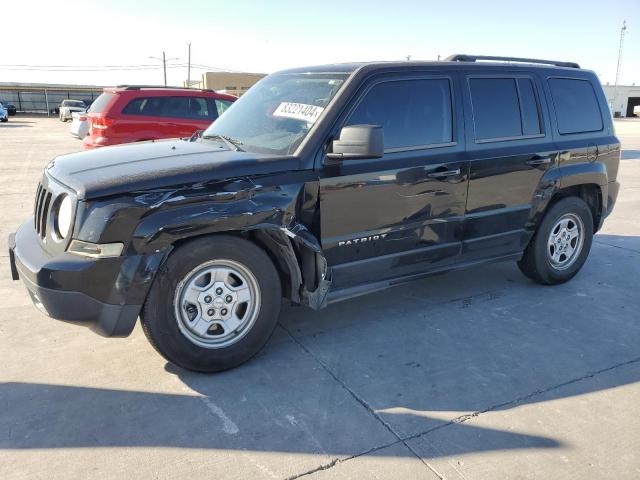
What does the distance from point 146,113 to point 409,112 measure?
7.94 metres

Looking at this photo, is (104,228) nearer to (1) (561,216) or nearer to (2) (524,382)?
(2) (524,382)

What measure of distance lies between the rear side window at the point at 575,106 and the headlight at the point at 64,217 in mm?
4170

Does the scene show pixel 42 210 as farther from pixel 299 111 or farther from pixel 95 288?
pixel 299 111

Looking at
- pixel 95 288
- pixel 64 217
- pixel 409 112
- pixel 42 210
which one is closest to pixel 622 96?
pixel 409 112

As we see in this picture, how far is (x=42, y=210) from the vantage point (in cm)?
354

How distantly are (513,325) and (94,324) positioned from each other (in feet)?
10.2

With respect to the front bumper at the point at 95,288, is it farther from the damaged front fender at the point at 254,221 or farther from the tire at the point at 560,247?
the tire at the point at 560,247

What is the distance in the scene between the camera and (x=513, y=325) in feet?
14.3

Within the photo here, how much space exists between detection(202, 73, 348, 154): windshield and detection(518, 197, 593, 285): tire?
97.7 inches

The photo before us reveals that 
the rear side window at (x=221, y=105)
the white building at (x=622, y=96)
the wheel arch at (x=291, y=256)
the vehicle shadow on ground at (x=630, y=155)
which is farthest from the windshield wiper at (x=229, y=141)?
the white building at (x=622, y=96)

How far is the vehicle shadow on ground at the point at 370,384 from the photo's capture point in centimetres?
290

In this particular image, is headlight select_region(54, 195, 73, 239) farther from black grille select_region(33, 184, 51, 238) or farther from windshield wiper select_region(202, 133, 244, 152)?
windshield wiper select_region(202, 133, 244, 152)

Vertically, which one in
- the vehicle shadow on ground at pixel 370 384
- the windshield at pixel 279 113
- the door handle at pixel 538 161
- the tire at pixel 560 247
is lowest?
the vehicle shadow on ground at pixel 370 384

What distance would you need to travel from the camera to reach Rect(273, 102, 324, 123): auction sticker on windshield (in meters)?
3.80
